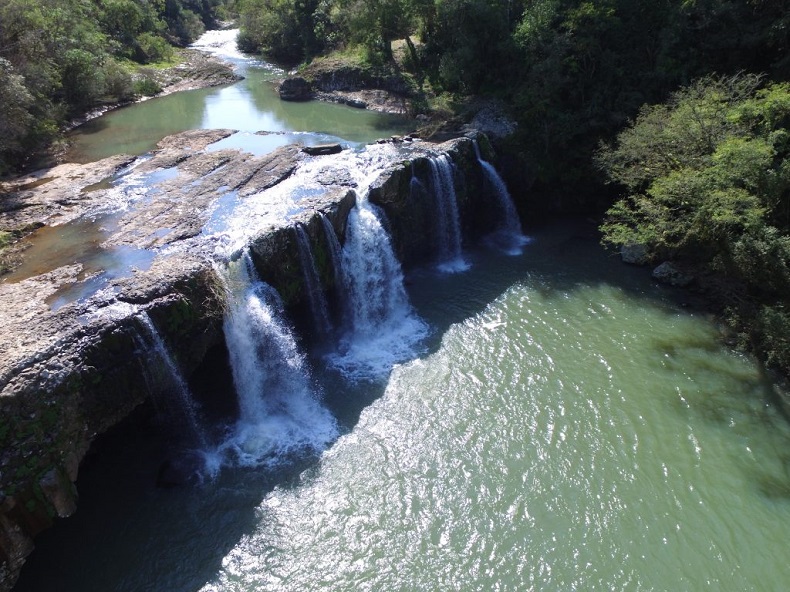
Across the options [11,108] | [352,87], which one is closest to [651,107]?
[352,87]

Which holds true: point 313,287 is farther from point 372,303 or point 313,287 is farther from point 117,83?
point 117,83

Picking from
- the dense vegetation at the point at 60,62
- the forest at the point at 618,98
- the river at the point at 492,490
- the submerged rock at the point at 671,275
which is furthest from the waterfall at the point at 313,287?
the dense vegetation at the point at 60,62

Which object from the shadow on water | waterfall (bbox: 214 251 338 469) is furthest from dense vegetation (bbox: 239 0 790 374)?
waterfall (bbox: 214 251 338 469)

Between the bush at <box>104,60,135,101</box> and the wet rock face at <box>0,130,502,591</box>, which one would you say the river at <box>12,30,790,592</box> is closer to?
the wet rock face at <box>0,130,502,591</box>

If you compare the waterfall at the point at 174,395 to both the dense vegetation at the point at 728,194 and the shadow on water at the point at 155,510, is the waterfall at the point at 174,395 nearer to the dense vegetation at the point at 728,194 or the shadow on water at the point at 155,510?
the shadow on water at the point at 155,510

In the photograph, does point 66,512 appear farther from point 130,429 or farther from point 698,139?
point 698,139

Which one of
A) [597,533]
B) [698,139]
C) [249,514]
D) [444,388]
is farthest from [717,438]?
[249,514]
